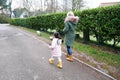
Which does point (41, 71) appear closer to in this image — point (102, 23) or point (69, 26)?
point (69, 26)

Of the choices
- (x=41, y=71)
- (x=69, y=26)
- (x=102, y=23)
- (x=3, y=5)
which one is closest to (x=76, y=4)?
(x=102, y=23)

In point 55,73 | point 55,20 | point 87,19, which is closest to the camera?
point 55,73

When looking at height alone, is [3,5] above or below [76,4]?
above

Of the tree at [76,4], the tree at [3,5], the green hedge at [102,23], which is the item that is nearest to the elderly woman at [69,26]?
the green hedge at [102,23]

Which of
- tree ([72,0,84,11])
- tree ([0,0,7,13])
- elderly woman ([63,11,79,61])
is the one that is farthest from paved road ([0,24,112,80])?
tree ([0,0,7,13])

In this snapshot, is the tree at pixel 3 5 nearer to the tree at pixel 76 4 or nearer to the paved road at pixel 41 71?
the tree at pixel 76 4

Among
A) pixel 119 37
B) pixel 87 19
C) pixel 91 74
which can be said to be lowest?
pixel 91 74

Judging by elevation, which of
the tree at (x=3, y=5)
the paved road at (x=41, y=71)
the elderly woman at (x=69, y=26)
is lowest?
the paved road at (x=41, y=71)

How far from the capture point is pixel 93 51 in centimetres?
1030

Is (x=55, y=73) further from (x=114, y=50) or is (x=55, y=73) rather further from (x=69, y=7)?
(x=69, y=7)

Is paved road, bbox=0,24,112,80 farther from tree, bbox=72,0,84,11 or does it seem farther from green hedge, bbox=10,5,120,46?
tree, bbox=72,0,84,11

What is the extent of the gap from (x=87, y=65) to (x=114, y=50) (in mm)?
3053

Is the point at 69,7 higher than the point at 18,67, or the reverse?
the point at 69,7

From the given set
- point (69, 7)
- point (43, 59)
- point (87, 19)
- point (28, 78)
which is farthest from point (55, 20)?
point (69, 7)
